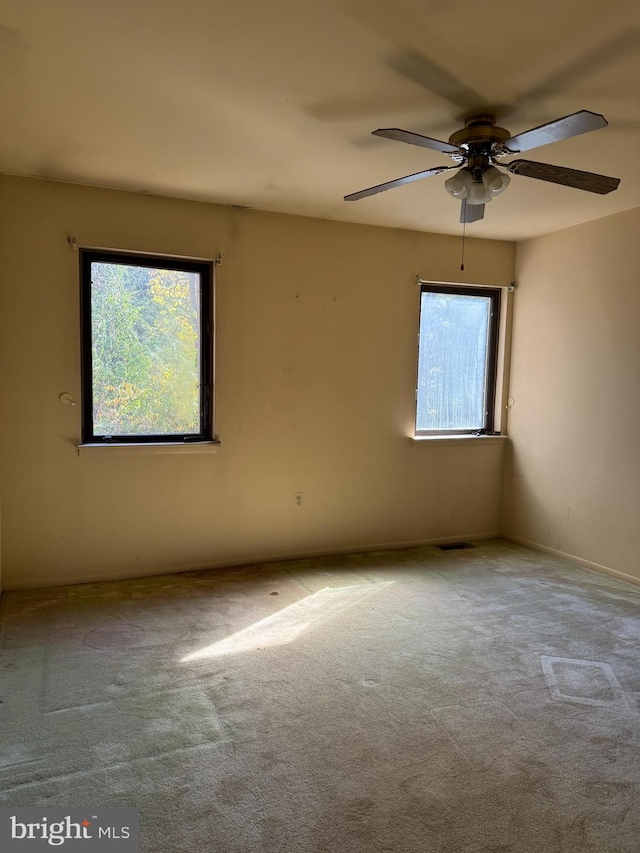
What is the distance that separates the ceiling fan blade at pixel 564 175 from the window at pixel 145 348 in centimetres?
224

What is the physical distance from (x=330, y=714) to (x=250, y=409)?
89.1 inches

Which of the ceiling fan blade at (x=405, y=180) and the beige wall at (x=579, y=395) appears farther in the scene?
the beige wall at (x=579, y=395)

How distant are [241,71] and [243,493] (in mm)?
2658

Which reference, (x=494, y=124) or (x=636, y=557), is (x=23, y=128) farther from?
(x=636, y=557)

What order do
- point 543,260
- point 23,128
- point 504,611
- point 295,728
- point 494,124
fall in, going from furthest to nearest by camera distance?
point 543,260 → point 504,611 → point 23,128 → point 494,124 → point 295,728

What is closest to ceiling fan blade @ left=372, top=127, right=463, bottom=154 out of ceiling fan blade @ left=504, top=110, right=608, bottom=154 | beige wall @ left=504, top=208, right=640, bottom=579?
ceiling fan blade @ left=504, top=110, right=608, bottom=154

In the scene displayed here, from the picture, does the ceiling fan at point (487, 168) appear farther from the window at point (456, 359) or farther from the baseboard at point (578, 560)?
the baseboard at point (578, 560)

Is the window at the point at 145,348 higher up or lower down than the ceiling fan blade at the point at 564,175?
lower down

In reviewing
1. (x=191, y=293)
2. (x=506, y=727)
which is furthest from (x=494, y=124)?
(x=506, y=727)

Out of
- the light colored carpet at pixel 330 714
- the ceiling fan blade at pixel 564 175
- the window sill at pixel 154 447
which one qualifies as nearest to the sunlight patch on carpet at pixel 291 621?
the light colored carpet at pixel 330 714

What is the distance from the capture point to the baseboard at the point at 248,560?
3607 millimetres

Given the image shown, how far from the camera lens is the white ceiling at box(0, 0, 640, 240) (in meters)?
1.87

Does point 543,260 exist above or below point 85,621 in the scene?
above

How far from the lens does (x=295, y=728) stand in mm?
2166
